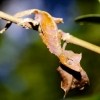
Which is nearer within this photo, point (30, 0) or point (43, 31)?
point (43, 31)

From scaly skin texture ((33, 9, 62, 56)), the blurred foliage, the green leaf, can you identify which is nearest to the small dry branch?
scaly skin texture ((33, 9, 62, 56))

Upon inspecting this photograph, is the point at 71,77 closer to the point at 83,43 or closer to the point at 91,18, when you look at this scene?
the point at 83,43

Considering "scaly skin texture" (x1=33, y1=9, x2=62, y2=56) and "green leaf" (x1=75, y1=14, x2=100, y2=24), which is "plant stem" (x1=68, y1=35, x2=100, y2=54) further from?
"green leaf" (x1=75, y1=14, x2=100, y2=24)

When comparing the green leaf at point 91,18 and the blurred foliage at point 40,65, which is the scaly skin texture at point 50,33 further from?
the blurred foliage at point 40,65

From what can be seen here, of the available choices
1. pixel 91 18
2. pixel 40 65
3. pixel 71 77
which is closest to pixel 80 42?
pixel 71 77

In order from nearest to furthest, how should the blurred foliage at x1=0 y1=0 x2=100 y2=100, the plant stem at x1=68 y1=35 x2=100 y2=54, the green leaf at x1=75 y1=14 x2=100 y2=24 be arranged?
the plant stem at x1=68 y1=35 x2=100 y2=54 → the green leaf at x1=75 y1=14 x2=100 y2=24 → the blurred foliage at x1=0 y1=0 x2=100 y2=100

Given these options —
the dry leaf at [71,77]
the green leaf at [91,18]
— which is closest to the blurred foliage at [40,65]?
the green leaf at [91,18]

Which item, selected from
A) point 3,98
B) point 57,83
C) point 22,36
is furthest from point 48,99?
point 22,36

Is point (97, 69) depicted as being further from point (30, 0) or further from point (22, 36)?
point (30, 0)
